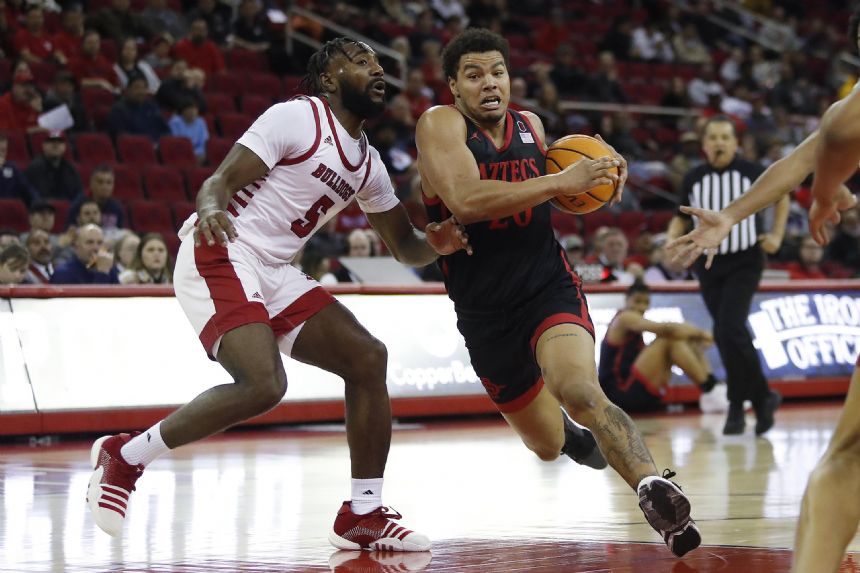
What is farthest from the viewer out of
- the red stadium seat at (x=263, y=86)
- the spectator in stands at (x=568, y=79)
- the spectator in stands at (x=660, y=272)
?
the spectator in stands at (x=568, y=79)

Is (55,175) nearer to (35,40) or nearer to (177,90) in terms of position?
(177,90)

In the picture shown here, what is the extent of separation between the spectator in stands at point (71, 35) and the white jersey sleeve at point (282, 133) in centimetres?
974

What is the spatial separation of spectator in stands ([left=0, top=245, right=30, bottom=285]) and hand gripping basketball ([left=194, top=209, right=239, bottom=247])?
5606mm

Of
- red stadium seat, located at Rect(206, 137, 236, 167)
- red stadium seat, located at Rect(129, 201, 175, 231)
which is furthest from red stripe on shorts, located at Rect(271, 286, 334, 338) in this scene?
red stadium seat, located at Rect(206, 137, 236, 167)

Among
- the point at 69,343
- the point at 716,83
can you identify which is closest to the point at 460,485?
the point at 69,343

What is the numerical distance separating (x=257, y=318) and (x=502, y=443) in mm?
4755

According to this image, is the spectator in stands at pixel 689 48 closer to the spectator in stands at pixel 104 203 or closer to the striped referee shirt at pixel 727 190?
the spectator in stands at pixel 104 203

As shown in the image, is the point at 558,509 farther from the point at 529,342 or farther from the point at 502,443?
the point at 502,443

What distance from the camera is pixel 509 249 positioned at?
17.9 feet

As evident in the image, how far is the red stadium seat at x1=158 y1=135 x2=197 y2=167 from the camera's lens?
1389cm

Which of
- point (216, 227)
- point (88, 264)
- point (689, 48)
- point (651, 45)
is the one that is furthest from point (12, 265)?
point (689, 48)

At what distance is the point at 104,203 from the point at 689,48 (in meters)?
13.4

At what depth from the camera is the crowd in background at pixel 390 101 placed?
12297mm

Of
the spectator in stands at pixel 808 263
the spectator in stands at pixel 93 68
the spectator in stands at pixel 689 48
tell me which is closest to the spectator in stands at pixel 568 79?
the spectator in stands at pixel 689 48
